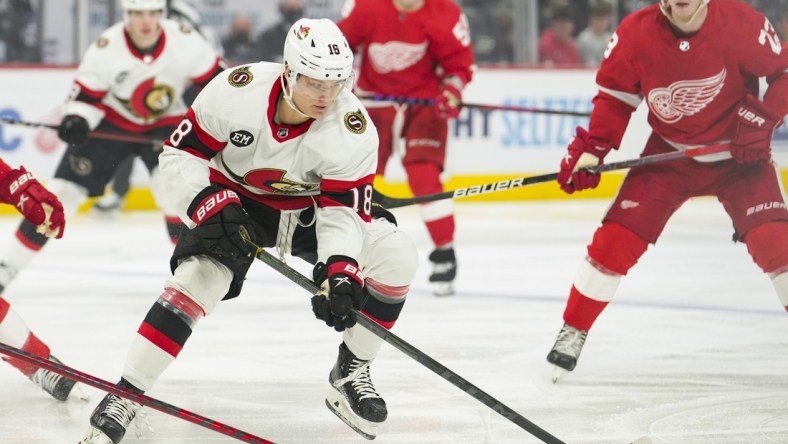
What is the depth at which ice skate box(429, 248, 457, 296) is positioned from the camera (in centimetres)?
447

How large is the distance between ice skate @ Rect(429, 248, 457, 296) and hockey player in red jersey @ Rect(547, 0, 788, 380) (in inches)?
49.8

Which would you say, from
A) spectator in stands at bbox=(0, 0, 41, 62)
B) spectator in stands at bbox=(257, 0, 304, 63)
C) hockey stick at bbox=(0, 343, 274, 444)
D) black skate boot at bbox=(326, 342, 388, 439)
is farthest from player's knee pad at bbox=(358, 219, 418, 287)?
spectator in stands at bbox=(0, 0, 41, 62)

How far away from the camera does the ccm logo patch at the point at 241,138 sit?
2.48 meters

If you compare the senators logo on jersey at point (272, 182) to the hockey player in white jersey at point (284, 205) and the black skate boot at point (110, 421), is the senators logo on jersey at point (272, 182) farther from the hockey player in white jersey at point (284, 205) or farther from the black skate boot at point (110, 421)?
the black skate boot at point (110, 421)

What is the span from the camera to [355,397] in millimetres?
2650

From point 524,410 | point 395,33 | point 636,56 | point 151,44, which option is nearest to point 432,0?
point 395,33

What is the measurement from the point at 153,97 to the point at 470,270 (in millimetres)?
1572

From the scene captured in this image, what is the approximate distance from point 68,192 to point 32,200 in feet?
5.24

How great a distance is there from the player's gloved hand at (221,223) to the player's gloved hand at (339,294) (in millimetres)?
173

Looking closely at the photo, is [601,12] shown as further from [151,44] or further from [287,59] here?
[287,59]

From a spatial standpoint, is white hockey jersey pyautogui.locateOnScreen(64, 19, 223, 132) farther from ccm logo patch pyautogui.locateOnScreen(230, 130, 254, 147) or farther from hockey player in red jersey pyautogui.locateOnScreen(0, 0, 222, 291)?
ccm logo patch pyautogui.locateOnScreen(230, 130, 254, 147)

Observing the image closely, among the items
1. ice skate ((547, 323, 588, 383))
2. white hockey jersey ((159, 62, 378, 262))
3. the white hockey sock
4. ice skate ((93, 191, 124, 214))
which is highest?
white hockey jersey ((159, 62, 378, 262))

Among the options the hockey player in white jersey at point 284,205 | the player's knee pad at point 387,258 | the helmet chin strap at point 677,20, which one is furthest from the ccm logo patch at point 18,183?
the helmet chin strap at point 677,20

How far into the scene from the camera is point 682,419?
2.73 metres
